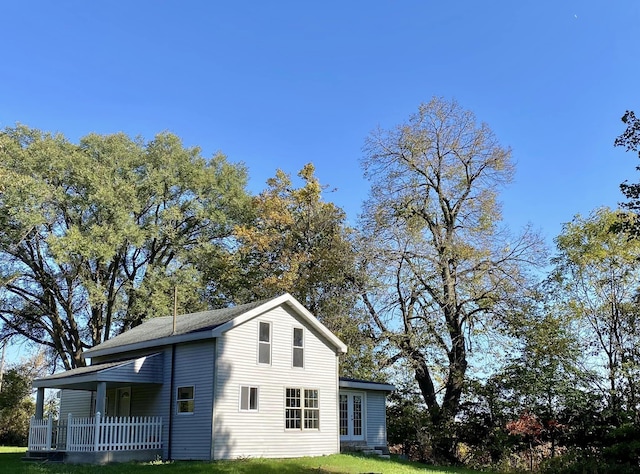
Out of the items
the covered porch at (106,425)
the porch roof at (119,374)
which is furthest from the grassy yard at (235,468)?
the porch roof at (119,374)

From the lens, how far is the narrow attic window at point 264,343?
807 inches

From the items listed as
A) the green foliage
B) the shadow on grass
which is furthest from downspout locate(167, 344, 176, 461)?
the green foliage

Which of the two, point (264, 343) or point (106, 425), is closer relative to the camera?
point (106, 425)

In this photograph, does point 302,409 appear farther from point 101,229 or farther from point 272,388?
point 101,229

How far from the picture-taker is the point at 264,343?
20672 mm

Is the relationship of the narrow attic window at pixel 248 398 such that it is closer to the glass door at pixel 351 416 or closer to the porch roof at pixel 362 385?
the porch roof at pixel 362 385

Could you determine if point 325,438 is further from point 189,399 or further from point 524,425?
point 524,425

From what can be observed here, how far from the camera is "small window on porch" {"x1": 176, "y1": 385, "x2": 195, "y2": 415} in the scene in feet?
64.1

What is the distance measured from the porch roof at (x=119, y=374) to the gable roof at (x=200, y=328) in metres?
0.82

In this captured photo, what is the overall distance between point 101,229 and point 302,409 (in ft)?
44.2

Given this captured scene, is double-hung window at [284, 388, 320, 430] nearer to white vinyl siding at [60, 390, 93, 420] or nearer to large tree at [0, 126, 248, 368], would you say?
white vinyl siding at [60, 390, 93, 420]

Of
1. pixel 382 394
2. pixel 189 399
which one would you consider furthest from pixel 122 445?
pixel 382 394

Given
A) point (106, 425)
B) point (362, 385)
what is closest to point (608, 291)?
point (362, 385)

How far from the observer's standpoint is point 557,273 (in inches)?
1128
